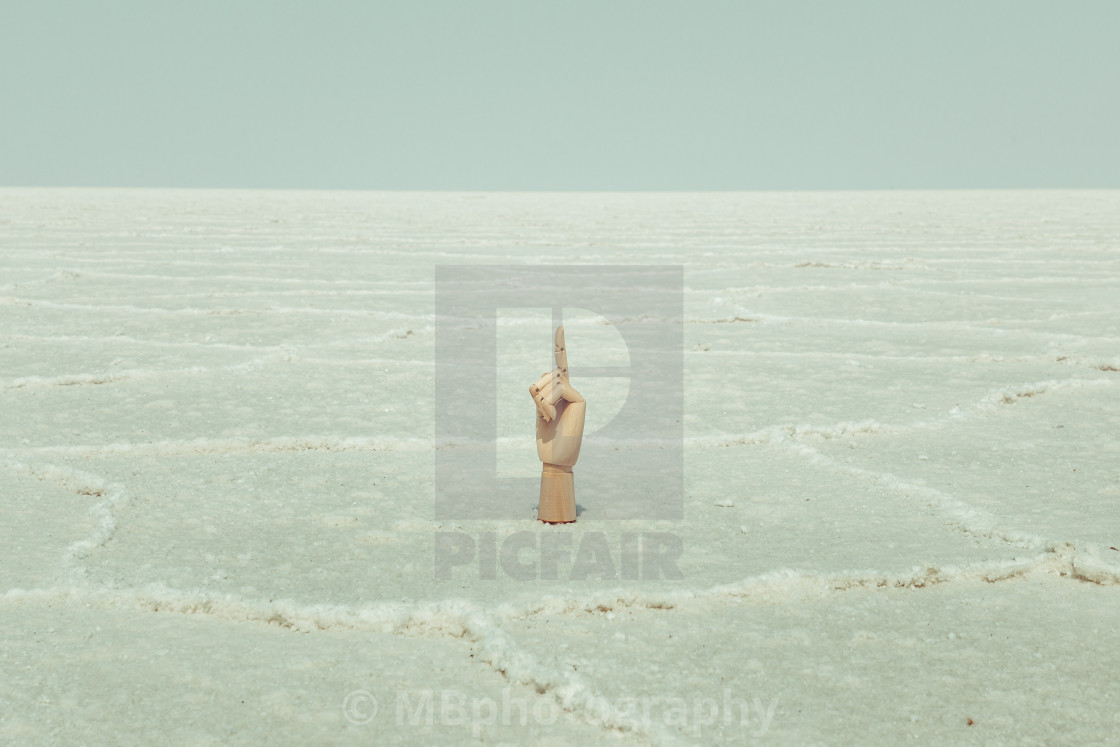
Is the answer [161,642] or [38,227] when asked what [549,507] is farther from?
[38,227]

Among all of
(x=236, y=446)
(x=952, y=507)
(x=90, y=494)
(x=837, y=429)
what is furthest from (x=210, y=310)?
(x=952, y=507)

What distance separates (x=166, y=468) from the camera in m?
1.65

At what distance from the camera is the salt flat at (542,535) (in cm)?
96

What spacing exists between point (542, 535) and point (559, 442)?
0.12 meters

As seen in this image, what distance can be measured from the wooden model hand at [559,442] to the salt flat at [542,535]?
4cm

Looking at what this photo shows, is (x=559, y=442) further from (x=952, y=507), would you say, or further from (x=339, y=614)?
(x=952, y=507)

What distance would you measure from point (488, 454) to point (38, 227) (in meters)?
5.47

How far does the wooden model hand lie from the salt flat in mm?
39

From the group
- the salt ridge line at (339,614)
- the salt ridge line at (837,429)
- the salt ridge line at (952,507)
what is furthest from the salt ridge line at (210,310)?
the salt ridge line at (339,614)

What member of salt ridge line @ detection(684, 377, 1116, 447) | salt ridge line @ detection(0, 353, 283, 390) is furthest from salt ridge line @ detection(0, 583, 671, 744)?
salt ridge line @ detection(0, 353, 283, 390)

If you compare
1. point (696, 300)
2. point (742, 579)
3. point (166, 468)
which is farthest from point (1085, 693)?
point (696, 300)

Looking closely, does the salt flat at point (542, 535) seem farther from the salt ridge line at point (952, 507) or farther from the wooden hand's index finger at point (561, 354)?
the wooden hand's index finger at point (561, 354)

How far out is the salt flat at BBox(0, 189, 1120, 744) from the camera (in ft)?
3.16

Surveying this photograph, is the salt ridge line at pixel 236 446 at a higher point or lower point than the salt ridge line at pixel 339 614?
higher
